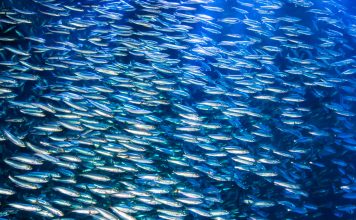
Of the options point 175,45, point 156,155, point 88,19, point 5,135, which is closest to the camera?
point 5,135

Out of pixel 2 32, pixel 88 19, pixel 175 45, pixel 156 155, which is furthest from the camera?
pixel 2 32

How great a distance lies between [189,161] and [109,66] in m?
2.90

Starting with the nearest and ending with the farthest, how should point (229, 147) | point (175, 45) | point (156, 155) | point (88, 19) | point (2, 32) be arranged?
point (229, 147), point (156, 155), point (175, 45), point (88, 19), point (2, 32)

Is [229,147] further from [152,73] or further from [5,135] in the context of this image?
[5,135]

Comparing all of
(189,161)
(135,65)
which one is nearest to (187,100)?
(135,65)

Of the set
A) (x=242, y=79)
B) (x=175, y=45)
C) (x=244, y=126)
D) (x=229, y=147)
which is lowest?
(x=244, y=126)

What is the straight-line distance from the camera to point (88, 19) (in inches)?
346

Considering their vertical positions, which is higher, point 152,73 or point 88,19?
point 88,19

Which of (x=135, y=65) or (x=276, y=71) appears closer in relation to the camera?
(x=135, y=65)

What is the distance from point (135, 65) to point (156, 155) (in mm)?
2207

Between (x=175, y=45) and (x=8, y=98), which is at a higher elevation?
(x=175, y=45)

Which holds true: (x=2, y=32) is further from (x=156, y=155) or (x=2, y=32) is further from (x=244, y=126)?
(x=244, y=126)

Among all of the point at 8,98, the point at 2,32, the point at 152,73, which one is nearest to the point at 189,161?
the point at 152,73

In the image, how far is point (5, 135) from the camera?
19.8 feet
